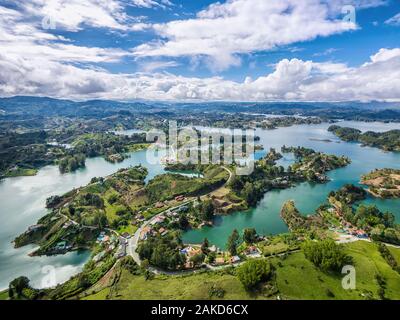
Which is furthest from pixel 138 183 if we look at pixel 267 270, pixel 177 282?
pixel 267 270

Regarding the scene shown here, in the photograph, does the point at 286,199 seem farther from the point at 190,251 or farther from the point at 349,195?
the point at 190,251

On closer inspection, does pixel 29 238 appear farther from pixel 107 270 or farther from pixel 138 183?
pixel 138 183

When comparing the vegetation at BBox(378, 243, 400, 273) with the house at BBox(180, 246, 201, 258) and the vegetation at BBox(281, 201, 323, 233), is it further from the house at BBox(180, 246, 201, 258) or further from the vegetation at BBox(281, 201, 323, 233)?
the house at BBox(180, 246, 201, 258)

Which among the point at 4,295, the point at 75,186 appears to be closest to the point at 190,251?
the point at 4,295

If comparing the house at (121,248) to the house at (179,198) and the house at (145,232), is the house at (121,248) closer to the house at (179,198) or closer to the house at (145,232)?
the house at (145,232)

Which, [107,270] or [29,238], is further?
[29,238]
